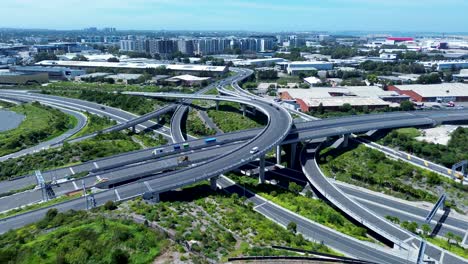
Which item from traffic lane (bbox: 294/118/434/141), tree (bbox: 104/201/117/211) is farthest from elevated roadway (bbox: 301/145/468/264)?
tree (bbox: 104/201/117/211)

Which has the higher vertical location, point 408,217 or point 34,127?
point 34,127

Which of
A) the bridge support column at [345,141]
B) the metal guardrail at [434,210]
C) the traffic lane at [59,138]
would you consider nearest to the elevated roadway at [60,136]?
the traffic lane at [59,138]

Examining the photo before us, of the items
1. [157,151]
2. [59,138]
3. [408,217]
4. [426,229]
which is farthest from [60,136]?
[426,229]

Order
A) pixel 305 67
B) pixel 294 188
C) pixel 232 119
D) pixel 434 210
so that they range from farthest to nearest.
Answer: pixel 305 67 → pixel 232 119 → pixel 294 188 → pixel 434 210

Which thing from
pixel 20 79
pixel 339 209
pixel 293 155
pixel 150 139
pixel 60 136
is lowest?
pixel 339 209

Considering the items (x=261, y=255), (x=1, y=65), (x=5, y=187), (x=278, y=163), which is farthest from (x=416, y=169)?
(x=1, y=65)

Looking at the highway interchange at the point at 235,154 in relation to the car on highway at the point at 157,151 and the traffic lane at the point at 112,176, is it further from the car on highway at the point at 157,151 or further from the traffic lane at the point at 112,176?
the car on highway at the point at 157,151

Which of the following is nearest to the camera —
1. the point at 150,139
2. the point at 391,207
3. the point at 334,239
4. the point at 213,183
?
the point at 334,239

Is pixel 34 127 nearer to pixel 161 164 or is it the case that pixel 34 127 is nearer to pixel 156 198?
pixel 161 164
